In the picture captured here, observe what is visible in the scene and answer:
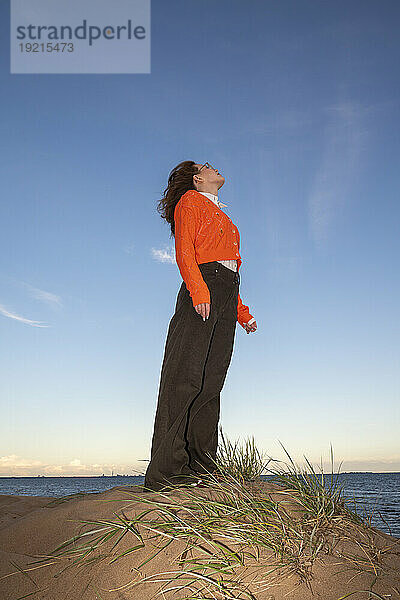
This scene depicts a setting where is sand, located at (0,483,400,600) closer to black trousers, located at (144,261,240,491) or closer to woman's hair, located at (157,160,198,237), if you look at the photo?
black trousers, located at (144,261,240,491)

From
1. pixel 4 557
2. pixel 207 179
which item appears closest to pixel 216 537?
pixel 4 557

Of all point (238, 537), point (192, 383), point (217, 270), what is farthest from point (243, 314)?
point (238, 537)

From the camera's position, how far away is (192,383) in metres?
3.30

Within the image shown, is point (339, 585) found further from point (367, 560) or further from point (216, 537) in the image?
Answer: point (216, 537)

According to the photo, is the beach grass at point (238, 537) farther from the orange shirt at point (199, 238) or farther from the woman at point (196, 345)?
the orange shirt at point (199, 238)

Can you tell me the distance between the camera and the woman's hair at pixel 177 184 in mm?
4059

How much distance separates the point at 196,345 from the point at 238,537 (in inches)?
57.6

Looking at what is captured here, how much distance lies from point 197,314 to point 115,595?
73.5 inches

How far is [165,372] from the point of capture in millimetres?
3367

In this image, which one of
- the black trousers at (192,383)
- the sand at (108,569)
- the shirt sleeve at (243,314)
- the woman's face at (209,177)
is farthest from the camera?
the shirt sleeve at (243,314)

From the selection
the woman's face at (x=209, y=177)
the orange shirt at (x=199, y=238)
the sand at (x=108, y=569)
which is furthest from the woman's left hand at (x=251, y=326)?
the sand at (x=108, y=569)

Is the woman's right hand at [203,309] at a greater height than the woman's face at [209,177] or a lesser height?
lesser

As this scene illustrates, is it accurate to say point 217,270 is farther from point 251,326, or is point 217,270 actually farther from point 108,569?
→ point 108,569

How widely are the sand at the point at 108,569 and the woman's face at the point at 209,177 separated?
2.42 m
